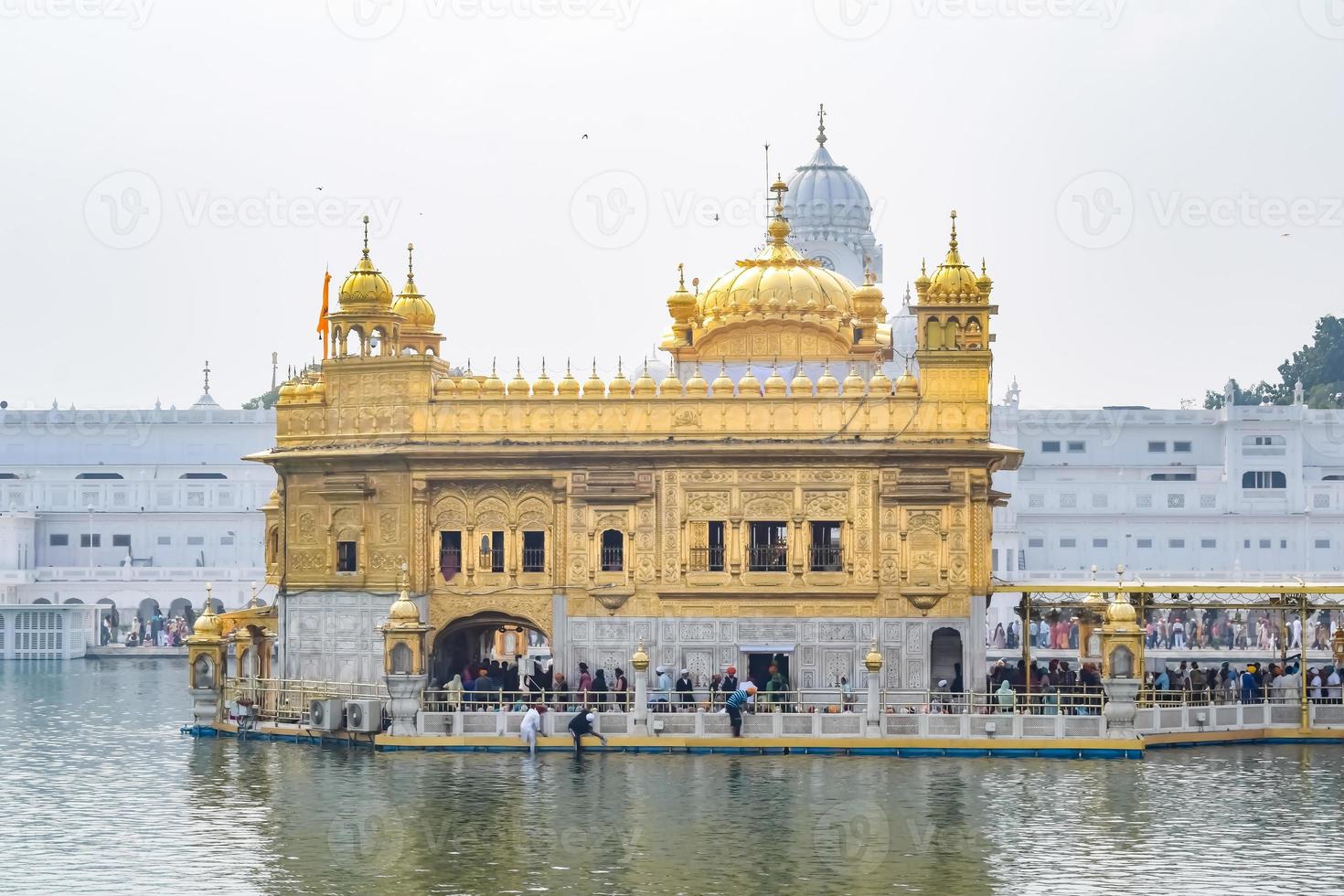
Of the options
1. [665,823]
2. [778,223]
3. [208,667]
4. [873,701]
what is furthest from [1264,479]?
[665,823]

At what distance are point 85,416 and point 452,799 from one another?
77977 mm

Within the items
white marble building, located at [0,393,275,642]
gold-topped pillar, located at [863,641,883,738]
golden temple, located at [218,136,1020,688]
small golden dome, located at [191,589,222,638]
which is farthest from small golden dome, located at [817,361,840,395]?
white marble building, located at [0,393,275,642]

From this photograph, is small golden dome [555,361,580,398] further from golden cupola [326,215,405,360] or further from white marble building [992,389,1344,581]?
white marble building [992,389,1344,581]

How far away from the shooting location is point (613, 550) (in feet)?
144

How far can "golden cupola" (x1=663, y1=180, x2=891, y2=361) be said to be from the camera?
4797cm

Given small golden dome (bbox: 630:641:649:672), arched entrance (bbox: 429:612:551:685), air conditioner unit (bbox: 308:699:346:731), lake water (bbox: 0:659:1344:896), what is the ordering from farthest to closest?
1. arched entrance (bbox: 429:612:551:685)
2. air conditioner unit (bbox: 308:699:346:731)
3. small golden dome (bbox: 630:641:649:672)
4. lake water (bbox: 0:659:1344:896)

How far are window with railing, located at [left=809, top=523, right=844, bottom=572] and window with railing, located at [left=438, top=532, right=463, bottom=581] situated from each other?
250 inches

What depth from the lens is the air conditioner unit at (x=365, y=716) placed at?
41.8m

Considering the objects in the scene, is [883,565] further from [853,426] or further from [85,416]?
[85,416]

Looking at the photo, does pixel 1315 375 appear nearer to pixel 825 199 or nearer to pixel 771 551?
pixel 825 199

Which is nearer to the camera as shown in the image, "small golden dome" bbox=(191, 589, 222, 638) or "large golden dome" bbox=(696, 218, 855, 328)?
"small golden dome" bbox=(191, 589, 222, 638)

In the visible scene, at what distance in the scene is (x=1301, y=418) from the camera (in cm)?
10431
